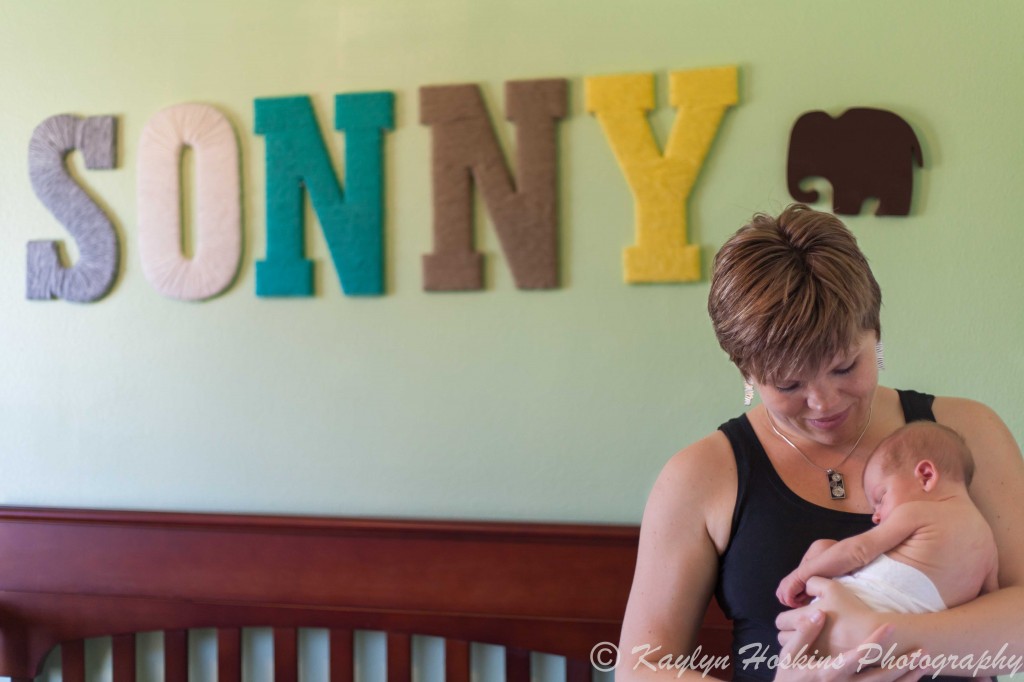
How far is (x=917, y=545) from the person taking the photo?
1160 millimetres

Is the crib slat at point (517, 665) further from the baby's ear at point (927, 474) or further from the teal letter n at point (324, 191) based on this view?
the baby's ear at point (927, 474)

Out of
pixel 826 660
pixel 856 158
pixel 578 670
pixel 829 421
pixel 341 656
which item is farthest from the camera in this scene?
pixel 341 656

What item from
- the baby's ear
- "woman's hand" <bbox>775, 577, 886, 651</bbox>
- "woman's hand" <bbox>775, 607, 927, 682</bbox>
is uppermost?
the baby's ear

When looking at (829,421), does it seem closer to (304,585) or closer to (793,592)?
(793,592)

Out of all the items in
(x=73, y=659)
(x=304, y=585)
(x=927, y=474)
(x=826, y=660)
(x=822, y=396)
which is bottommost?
(x=73, y=659)

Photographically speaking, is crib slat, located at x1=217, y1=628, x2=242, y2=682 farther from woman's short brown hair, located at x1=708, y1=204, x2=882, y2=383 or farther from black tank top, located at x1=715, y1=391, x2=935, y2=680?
woman's short brown hair, located at x1=708, y1=204, x2=882, y2=383

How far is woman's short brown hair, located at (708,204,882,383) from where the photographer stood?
1.15 m

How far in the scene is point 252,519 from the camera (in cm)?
213

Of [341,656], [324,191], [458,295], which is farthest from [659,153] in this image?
[341,656]

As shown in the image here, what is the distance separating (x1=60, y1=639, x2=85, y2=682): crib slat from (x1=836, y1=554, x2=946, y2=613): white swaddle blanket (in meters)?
1.92

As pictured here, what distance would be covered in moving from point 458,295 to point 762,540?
40.8 inches

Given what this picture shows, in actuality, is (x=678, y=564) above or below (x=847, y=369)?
below

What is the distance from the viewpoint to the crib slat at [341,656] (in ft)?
6.88

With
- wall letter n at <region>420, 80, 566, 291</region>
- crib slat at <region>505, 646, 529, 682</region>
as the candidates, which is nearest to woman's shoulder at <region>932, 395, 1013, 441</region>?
wall letter n at <region>420, 80, 566, 291</region>
